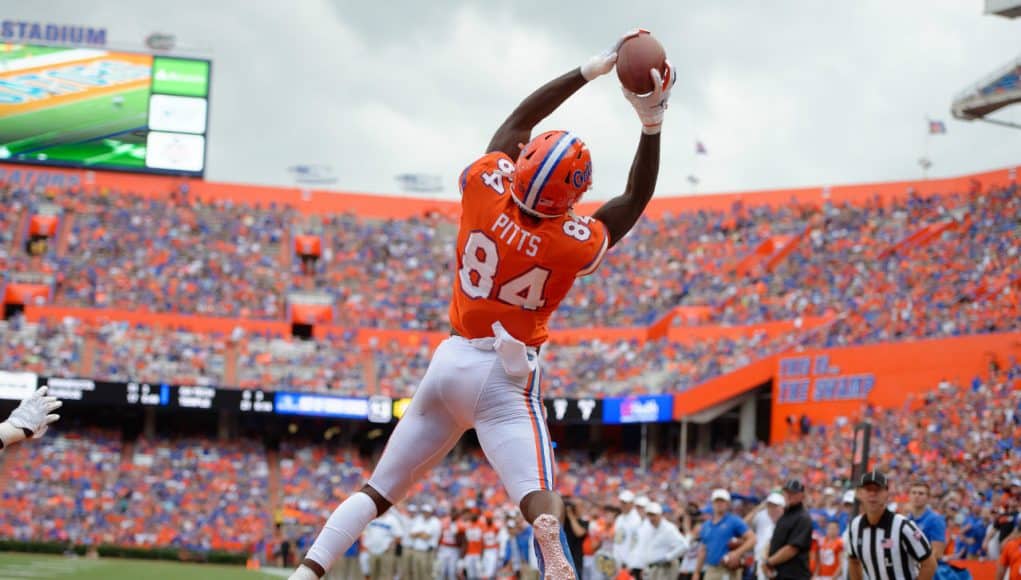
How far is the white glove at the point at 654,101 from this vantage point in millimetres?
5172

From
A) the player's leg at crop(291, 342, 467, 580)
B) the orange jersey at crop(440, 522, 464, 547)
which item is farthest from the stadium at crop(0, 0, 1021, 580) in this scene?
the player's leg at crop(291, 342, 467, 580)

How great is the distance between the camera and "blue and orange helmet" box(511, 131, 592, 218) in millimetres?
5039

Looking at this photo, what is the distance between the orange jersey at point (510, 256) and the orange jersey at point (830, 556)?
8.53 meters

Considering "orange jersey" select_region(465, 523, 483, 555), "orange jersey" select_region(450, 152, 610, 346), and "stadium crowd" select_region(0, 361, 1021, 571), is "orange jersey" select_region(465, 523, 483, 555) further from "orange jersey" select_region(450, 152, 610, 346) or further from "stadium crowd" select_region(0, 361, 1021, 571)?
"orange jersey" select_region(450, 152, 610, 346)

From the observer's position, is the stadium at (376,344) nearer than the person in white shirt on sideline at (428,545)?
No

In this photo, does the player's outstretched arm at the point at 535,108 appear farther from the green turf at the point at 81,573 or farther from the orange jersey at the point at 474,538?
the orange jersey at the point at 474,538

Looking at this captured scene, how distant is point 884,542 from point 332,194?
1504 inches

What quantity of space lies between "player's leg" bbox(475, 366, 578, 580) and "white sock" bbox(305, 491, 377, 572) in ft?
1.99

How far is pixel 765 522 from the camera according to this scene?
43.5 ft

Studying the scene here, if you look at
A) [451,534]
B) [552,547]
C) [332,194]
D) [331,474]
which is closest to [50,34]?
[332,194]

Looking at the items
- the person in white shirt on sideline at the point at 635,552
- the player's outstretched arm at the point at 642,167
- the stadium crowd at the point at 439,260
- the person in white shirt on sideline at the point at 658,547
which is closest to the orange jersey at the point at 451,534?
the person in white shirt on sideline at the point at 635,552

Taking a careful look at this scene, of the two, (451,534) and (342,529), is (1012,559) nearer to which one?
(342,529)

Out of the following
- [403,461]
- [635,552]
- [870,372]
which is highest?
[870,372]

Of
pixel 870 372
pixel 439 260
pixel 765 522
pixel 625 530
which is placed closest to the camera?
pixel 765 522
